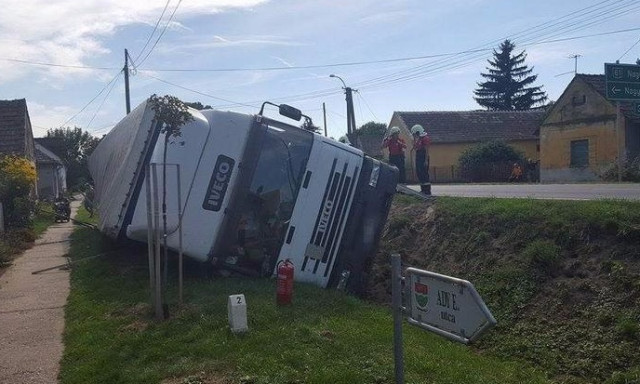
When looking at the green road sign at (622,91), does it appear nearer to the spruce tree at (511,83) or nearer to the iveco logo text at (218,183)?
the iveco logo text at (218,183)

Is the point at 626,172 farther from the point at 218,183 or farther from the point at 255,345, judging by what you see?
the point at 255,345

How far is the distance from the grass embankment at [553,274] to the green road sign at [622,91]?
11425 mm

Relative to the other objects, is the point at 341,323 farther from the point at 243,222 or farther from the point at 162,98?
the point at 162,98

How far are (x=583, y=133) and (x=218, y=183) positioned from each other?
101 feet

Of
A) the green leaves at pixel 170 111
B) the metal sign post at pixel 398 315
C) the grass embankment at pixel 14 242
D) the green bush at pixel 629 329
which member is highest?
the green leaves at pixel 170 111

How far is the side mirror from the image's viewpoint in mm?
10203

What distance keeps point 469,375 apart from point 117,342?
3.55 metres

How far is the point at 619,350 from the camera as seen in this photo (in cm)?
720

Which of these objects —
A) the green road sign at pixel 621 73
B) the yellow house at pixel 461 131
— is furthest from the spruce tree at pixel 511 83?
the green road sign at pixel 621 73

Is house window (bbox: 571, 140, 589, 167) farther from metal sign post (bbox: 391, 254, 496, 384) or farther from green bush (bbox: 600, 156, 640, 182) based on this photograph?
metal sign post (bbox: 391, 254, 496, 384)

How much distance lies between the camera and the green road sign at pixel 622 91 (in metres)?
21.0

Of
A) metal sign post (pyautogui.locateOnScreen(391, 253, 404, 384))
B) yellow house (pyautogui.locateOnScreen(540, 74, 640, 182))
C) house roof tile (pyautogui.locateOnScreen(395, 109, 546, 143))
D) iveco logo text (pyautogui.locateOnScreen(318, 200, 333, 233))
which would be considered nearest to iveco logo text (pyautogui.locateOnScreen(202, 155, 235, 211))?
iveco logo text (pyautogui.locateOnScreen(318, 200, 333, 233))

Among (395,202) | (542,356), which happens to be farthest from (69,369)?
(395,202)

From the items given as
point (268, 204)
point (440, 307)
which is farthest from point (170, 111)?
point (440, 307)
